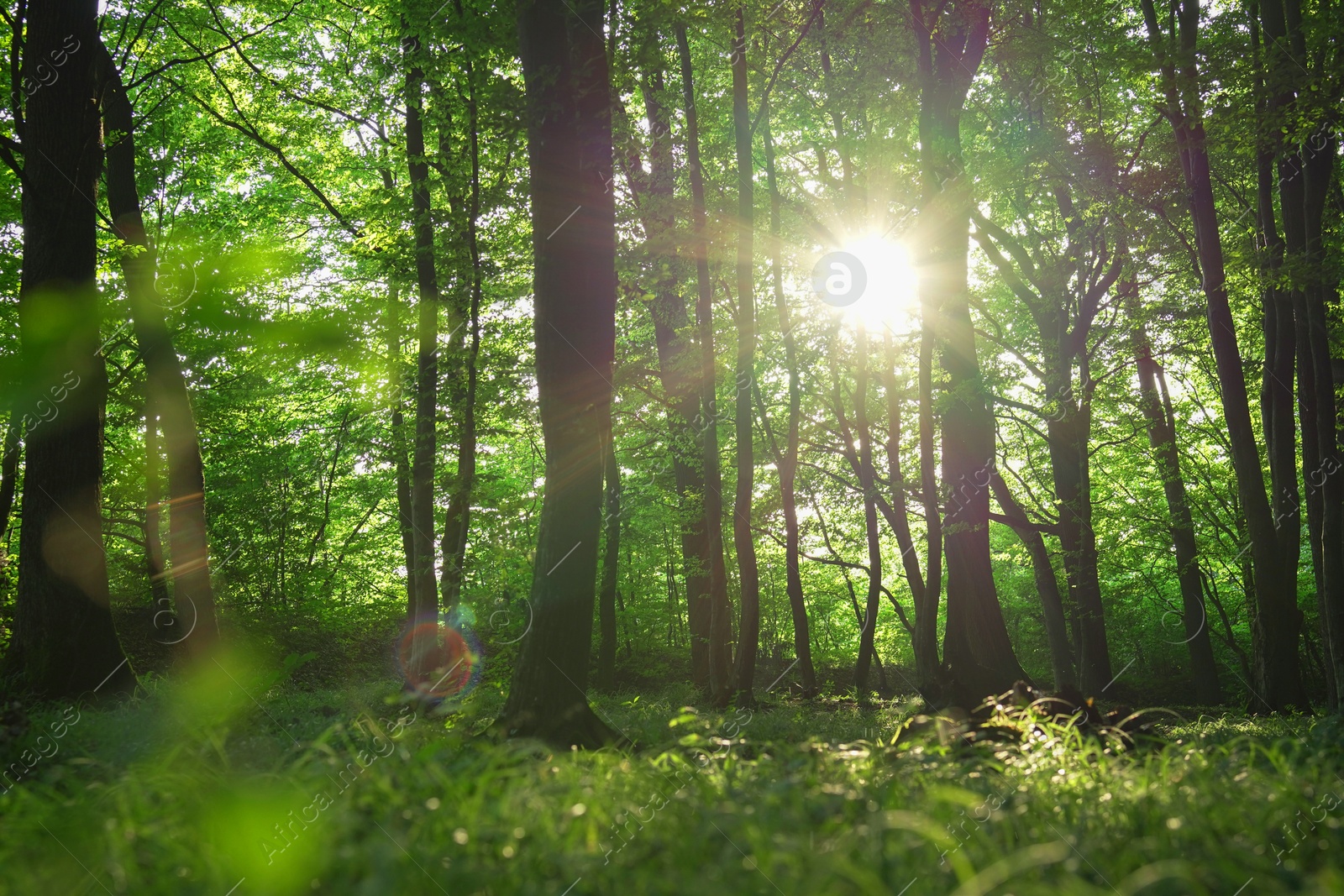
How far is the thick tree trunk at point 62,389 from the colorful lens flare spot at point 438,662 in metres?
3.50

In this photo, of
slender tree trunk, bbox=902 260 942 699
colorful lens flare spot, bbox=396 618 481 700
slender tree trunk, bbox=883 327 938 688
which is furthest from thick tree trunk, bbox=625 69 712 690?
colorful lens flare spot, bbox=396 618 481 700

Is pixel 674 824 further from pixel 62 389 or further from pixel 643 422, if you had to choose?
pixel 643 422

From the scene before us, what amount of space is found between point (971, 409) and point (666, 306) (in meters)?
6.22

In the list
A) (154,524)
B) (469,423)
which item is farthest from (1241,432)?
(154,524)

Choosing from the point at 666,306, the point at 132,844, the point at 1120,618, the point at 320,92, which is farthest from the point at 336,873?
the point at 1120,618

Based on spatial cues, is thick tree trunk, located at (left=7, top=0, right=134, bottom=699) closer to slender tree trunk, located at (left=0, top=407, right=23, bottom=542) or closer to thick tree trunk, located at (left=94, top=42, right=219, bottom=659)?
thick tree trunk, located at (left=94, top=42, right=219, bottom=659)

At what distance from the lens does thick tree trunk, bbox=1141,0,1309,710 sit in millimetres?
11266

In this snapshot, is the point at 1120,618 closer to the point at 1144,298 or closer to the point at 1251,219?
the point at 1144,298

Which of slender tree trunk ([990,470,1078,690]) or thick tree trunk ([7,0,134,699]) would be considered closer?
thick tree trunk ([7,0,134,699])

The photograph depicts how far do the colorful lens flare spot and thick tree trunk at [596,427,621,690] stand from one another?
9.52ft

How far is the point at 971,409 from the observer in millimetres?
13039

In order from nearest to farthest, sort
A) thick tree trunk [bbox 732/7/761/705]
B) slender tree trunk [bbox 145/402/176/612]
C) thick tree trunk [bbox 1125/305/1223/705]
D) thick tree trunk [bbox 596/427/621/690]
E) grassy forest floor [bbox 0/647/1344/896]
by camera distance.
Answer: grassy forest floor [bbox 0/647/1344/896] → thick tree trunk [bbox 732/7/761/705] → thick tree trunk [bbox 596/427/621/690] → slender tree trunk [bbox 145/402/176/612] → thick tree trunk [bbox 1125/305/1223/705]


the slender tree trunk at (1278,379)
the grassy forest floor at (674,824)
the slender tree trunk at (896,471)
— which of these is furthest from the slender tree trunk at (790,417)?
the grassy forest floor at (674,824)

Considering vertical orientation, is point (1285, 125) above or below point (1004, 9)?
below
